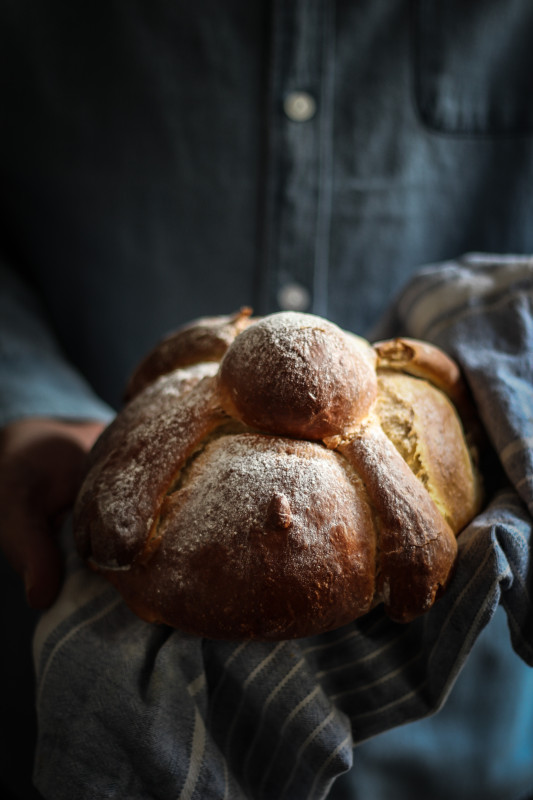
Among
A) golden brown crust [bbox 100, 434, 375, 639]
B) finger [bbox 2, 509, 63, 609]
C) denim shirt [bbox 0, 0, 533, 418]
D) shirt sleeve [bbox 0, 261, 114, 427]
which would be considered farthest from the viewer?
denim shirt [bbox 0, 0, 533, 418]

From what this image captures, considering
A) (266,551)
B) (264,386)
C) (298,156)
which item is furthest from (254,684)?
(298,156)

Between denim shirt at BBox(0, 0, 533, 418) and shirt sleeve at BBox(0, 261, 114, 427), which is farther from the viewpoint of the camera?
denim shirt at BBox(0, 0, 533, 418)

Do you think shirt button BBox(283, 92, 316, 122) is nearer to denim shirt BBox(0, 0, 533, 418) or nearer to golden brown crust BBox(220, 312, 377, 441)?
denim shirt BBox(0, 0, 533, 418)

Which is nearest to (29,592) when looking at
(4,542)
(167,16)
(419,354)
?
(4,542)

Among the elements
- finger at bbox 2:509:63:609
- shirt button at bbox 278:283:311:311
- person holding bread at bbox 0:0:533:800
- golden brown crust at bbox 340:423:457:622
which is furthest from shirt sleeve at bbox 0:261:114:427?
golden brown crust at bbox 340:423:457:622

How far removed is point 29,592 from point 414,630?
1.11ft

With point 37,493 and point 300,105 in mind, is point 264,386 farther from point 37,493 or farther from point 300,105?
point 300,105

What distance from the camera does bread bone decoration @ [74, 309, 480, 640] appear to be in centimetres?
41

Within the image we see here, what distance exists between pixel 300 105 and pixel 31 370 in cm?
60

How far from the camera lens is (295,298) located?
1003mm

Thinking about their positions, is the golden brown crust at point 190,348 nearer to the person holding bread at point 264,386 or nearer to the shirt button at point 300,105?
the person holding bread at point 264,386

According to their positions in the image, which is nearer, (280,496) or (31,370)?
(280,496)

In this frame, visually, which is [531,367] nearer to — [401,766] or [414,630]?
[414,630]

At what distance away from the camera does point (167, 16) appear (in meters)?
0.97
